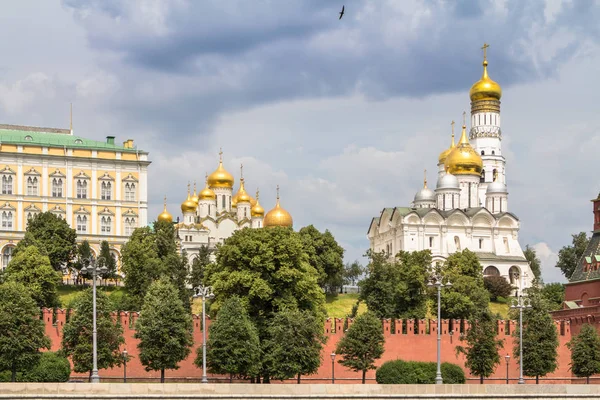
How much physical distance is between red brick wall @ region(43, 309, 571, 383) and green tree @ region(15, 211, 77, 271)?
1226 inches

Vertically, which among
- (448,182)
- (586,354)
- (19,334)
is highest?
(448,182)

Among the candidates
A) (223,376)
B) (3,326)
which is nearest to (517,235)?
(223,376)

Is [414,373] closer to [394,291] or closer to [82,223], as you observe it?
[394,291]

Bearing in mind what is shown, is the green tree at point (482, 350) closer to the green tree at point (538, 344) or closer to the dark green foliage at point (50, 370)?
the green tree at point (538, 344)

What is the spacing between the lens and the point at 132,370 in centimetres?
7638

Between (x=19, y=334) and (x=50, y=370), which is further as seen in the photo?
(x=19, y=334)

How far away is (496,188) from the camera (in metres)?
138

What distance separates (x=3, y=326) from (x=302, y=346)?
52.0 feet

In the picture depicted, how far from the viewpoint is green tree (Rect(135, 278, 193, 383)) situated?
7231 centimetres

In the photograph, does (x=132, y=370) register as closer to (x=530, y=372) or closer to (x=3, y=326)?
(x=3, y=326)

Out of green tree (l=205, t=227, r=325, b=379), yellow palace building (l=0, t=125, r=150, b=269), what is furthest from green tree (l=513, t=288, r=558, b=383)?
yellow palace building (l=0, t=125, r=150, b=269)

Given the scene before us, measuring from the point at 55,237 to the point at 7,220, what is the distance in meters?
13.1

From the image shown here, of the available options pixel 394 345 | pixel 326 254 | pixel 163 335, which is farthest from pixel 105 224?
pixel 163 335

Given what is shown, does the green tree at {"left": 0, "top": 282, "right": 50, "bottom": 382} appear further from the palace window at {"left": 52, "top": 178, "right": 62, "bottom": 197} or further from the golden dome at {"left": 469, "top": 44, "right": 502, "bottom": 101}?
the golden dome at {"left": 469, "top": 44, "right": 502, "bottom": 101}
